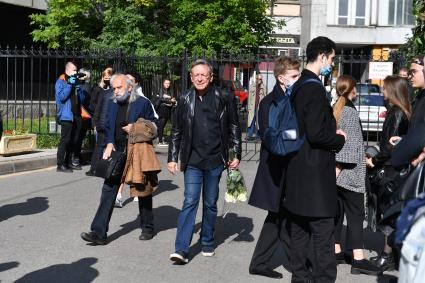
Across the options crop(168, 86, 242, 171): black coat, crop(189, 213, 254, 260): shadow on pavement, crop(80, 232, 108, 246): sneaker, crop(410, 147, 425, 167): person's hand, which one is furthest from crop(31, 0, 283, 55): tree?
crop(410, 147, 425, 167): person's hand

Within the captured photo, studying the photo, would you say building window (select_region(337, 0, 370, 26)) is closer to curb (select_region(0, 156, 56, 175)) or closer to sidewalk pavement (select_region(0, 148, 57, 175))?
sidewalk pavement (select_region(0, 148, 57, 175))

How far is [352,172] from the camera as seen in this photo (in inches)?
241

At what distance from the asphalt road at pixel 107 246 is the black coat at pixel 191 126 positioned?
101 centimetres

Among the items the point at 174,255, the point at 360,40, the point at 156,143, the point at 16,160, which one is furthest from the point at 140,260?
the point at 360,40

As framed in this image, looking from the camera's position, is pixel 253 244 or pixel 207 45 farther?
pixel 207 45

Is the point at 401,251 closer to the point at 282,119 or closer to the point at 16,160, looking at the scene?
the point at 282,119

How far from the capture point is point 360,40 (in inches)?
1636

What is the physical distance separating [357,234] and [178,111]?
6.78 feet

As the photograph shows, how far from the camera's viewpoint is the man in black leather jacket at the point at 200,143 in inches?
255

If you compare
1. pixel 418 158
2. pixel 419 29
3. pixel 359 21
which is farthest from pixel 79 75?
pixel 359 21

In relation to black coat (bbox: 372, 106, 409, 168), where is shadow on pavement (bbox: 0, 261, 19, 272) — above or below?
below

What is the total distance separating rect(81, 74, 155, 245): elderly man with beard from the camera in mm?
7121

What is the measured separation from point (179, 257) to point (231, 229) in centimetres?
184

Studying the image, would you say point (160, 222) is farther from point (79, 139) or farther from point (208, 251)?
point (79, 139)
